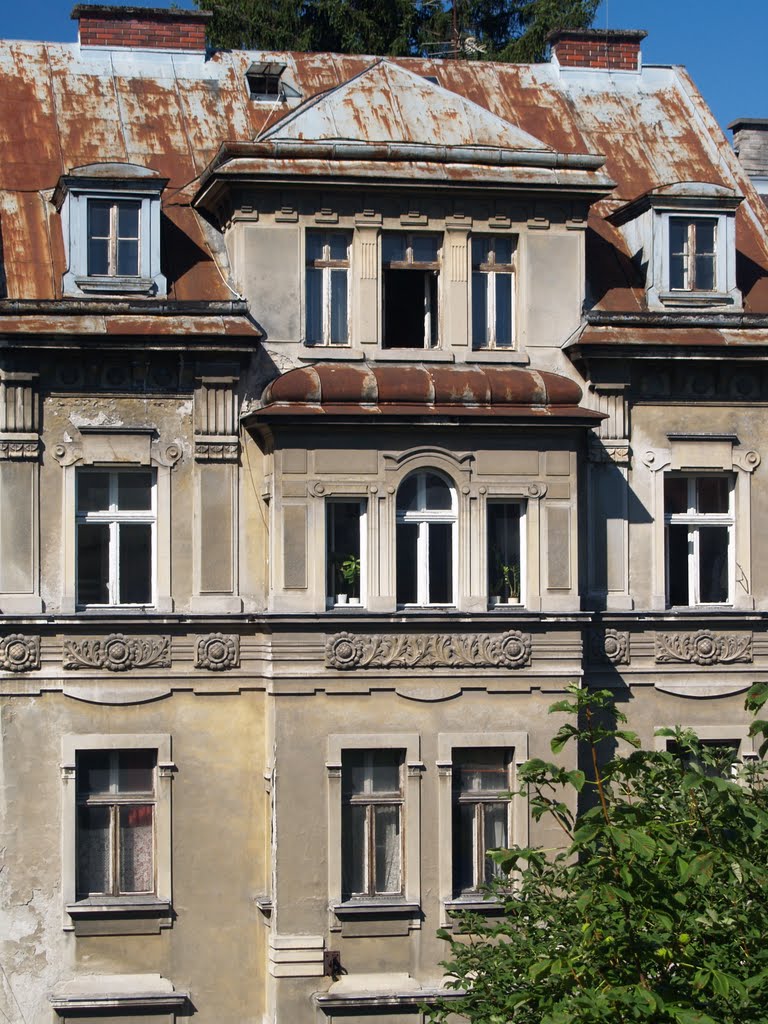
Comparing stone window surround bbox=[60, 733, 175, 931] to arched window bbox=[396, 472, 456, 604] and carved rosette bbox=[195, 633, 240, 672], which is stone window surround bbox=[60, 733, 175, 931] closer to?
carved rosette bbox=[195, 633, 240, 672]

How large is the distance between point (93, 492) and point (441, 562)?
4469 millimetres

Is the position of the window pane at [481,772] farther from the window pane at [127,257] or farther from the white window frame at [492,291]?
the window pane at [127,257]

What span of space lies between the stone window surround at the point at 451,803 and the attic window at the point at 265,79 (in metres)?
9.94

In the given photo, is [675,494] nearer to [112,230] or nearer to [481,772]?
[481,772]

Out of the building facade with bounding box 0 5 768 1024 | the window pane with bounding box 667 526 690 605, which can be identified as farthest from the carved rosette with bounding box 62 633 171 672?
the window pane with bounding box 667 526 690 605

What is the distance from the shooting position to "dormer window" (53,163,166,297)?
76.9ft

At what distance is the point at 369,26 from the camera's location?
3838 centimetres

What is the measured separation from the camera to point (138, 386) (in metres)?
23.4

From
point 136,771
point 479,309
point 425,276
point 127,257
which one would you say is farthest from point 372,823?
point 127,257

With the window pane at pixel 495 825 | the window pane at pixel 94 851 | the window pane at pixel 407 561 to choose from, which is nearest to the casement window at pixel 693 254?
the window pane at pixel 407 561

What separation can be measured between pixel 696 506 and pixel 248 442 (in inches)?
240

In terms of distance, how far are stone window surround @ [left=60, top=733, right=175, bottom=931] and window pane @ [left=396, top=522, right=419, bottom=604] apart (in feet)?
11.3

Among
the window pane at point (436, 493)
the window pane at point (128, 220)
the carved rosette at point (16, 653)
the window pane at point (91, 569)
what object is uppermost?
the window pane at point (128, 220)

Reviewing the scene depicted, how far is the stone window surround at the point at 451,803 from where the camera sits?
23.1m
